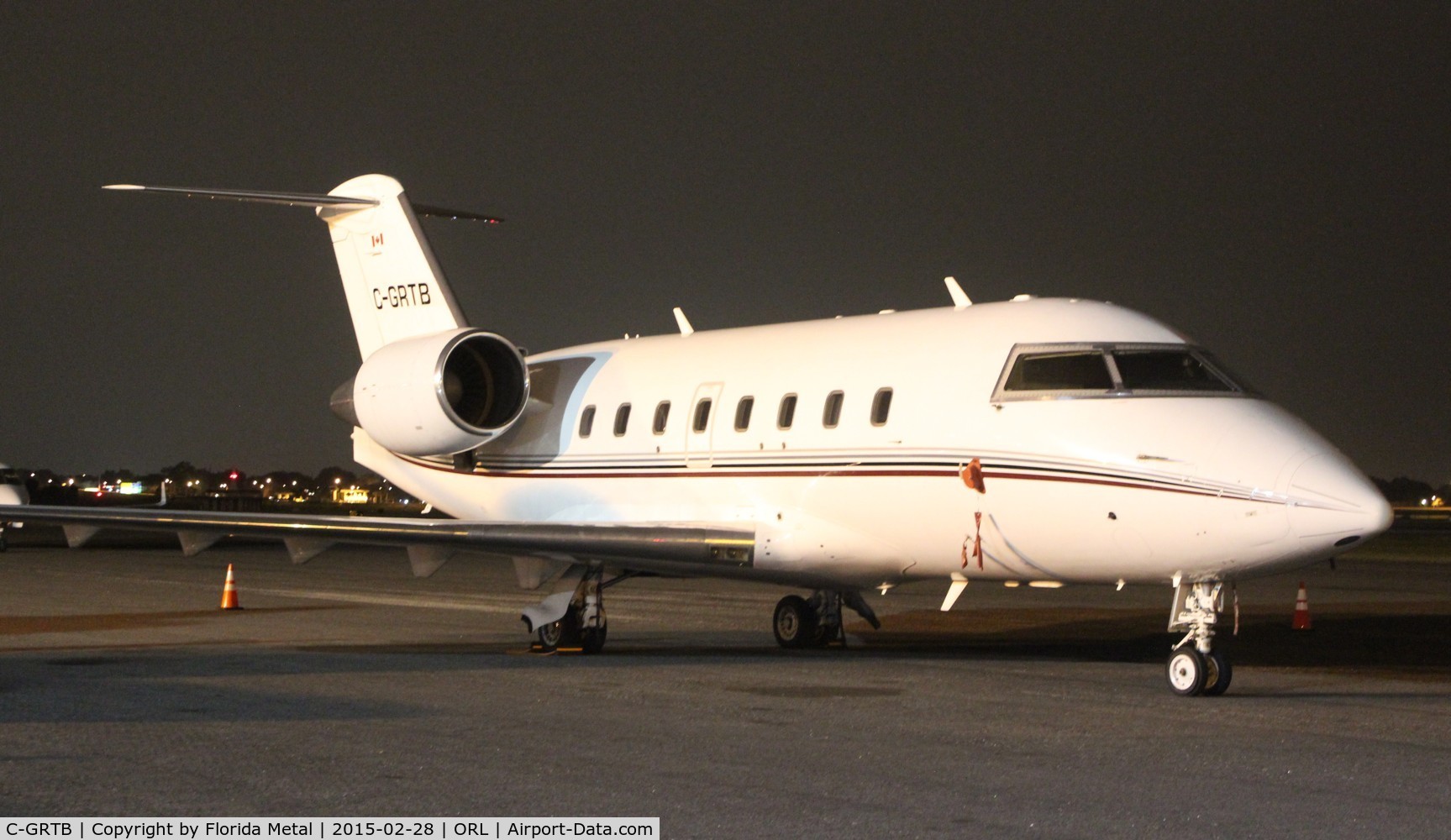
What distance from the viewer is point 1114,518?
39.7ft

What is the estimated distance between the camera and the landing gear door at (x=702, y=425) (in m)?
15.7

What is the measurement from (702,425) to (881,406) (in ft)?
8.21

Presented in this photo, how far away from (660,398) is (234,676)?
5.48m

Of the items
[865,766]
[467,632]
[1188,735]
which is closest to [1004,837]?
[865,766]

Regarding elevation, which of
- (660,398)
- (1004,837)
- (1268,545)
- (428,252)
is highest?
(428,252)

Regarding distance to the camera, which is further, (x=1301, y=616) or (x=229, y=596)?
(x=229, y=596)

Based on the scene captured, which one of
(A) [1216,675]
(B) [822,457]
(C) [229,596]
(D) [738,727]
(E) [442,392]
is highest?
(E) [442,392]

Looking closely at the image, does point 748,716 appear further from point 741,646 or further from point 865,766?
point 741,646

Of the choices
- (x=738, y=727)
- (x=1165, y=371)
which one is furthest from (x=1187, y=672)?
(x=738, y=727)

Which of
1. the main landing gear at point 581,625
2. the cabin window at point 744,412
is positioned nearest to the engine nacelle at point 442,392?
the main landing gear at point 581,625

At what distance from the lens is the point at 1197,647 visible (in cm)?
1183

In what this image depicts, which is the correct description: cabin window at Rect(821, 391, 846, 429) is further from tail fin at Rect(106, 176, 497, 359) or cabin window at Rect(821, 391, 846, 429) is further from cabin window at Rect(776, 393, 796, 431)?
tail fin at Rect(106, 176, 497, 359)

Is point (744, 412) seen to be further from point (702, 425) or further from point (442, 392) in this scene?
point (442, 392)

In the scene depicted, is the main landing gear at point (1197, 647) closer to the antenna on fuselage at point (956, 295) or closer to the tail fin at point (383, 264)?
the antenna on fuselage at point (956, 295)
